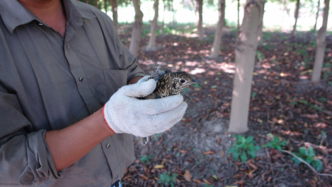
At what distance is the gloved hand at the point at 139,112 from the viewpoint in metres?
1.47

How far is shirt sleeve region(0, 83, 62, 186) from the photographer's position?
47.4 inches

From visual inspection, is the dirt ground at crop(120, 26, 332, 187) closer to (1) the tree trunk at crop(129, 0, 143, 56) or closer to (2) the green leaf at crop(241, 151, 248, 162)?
(2) the green leaf at crop(241, 151, 248, 162)

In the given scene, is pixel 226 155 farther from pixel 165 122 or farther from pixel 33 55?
pixel 33 55

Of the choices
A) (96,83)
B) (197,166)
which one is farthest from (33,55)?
(197,166)

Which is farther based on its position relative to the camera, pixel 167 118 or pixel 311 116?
pixel 311 116

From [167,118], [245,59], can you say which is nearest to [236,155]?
[245,59]

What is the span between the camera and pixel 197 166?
3957mm

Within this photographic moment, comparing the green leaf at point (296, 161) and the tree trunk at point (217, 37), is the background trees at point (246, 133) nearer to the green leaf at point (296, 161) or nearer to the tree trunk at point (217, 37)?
the green leaf at point (296, 161)

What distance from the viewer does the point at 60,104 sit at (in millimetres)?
1517

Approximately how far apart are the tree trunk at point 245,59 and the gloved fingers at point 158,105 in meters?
2.85

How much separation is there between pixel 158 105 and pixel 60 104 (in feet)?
2.33

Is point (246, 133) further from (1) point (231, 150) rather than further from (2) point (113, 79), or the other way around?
(2) point (113, 79)

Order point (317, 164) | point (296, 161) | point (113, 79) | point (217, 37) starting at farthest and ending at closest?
point (217, 37), point (296, 161), point (317, 164), point (113, 79)

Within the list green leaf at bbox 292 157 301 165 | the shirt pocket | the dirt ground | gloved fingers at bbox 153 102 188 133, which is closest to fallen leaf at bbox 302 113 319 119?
the dirt ground
